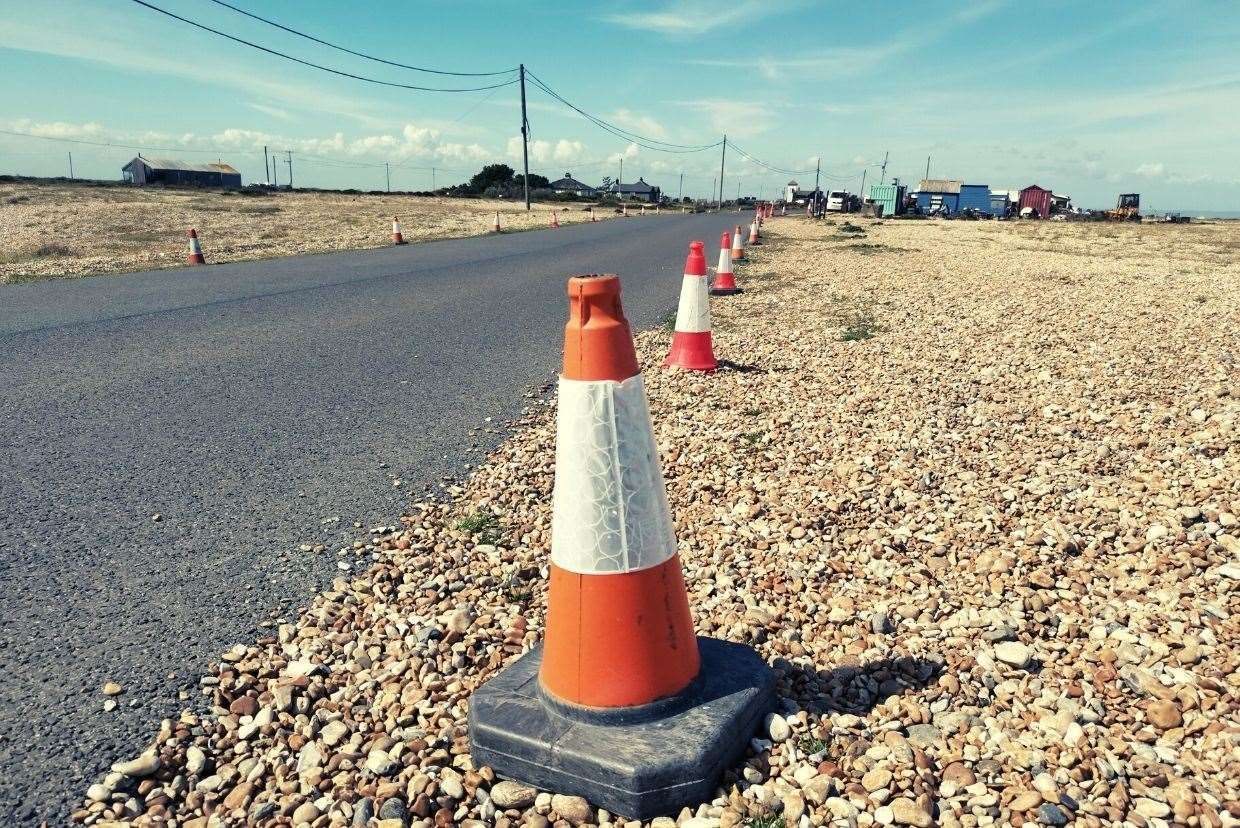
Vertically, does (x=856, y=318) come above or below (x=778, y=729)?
above

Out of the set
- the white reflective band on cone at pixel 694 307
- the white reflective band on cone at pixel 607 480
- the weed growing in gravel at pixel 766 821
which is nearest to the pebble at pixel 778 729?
the weed growing in gravel at pixel 766 821

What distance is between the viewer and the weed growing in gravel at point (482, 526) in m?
3.41

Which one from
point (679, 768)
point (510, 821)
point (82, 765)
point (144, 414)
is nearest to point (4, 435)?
point (144, 414)

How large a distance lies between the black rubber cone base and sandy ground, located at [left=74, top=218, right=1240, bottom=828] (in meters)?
0.06

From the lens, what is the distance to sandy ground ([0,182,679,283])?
1491 cm

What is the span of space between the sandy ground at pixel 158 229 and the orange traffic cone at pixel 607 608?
42.4ft

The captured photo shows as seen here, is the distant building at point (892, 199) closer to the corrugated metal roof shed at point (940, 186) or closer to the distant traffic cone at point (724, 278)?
the corrugated metal roof shed at point (940, 186)

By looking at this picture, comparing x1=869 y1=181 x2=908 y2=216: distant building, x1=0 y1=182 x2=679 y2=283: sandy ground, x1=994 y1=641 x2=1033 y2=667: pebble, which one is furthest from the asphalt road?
x1=869 y1=181 x2=908 y2=216: distant building

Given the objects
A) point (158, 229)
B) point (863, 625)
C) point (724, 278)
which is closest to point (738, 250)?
point (724, 278)

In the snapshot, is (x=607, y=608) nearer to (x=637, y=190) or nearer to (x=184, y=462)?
(x=184, y=462)

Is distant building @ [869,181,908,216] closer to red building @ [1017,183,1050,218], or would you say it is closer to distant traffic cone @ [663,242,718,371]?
red building @ [1017,183,1050,218]

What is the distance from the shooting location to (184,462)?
4098mm

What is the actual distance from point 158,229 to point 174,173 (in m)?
64.4

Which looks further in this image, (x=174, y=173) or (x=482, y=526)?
(x=174, y=173)
